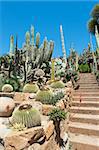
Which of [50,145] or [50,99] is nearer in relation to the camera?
[50,145]

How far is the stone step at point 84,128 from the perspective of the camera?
6223 millimetres

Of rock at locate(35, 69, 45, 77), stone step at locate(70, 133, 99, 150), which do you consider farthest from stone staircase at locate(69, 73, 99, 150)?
rock at locate(35, 69, 45, 77)

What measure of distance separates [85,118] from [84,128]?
60cm

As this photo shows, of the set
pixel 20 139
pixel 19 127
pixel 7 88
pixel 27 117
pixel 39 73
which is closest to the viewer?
pixel 20 139

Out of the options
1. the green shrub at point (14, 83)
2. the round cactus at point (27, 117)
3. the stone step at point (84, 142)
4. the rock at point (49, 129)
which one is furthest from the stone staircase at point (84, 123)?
the green shrub at point (14, 83)

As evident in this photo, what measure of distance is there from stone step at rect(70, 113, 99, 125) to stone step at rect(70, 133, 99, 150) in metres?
0.72

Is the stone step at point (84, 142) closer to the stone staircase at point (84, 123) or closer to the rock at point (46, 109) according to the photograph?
the stone staircase at point (84, 123)

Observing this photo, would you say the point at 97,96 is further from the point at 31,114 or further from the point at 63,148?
the point at 31,114

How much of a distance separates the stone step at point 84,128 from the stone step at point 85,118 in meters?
0.13

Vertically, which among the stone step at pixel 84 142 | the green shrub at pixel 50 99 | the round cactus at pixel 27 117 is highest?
the green shrub at pixel 50 99

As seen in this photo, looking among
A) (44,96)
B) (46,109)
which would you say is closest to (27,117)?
(46,109)

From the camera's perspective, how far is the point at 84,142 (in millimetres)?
5742

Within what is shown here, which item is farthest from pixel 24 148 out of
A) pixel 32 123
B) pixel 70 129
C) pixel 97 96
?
pixel 97 96

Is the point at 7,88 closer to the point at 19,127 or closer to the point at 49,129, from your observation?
the point at 49,129
